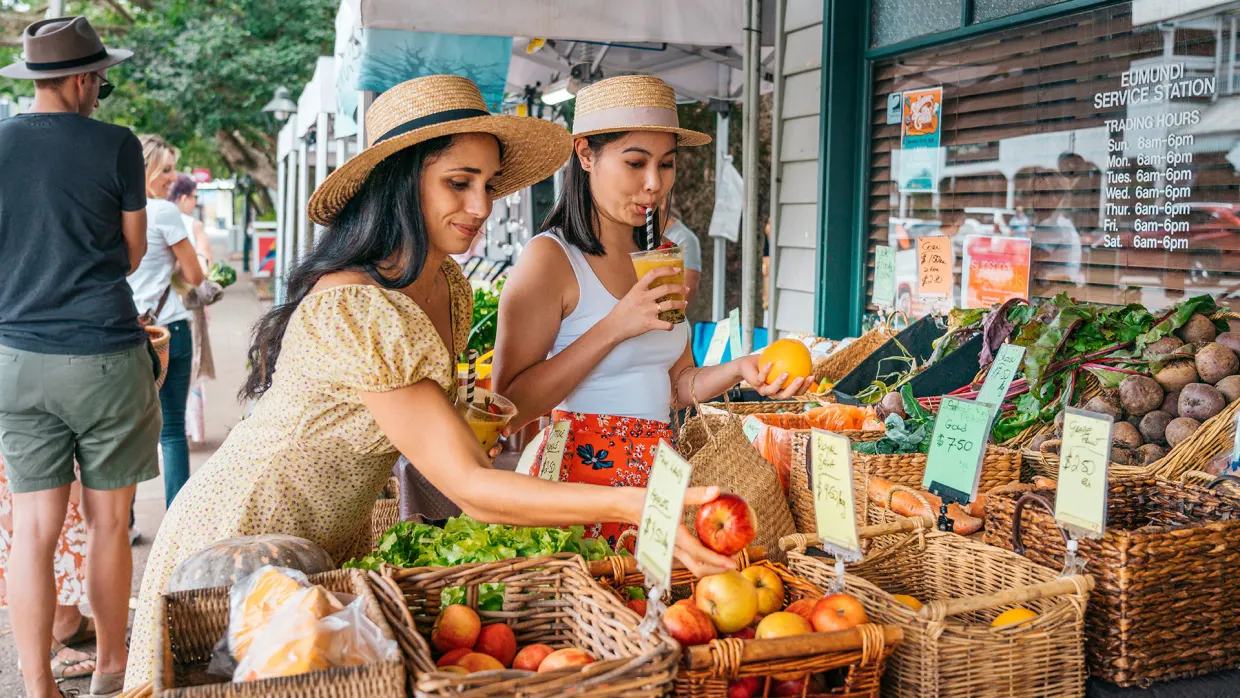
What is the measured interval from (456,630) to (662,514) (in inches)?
16.9

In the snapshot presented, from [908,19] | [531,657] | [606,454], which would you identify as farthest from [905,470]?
[908,19]

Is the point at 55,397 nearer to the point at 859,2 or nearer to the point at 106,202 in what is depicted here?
the point at 106,202

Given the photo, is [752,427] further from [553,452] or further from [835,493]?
[835,493]

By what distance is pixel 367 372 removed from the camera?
178cm

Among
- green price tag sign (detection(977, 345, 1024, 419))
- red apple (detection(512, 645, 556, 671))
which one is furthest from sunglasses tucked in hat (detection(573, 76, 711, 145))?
red apple (detection(512, 645, 556, 671))

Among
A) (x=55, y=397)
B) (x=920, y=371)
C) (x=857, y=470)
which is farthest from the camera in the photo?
(x=55, y=397)

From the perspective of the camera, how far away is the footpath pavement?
4.14 m

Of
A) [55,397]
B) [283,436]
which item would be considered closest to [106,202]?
[55,397]

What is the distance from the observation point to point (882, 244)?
4719mm

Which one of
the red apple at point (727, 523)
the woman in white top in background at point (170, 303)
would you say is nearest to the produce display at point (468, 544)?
the red apple at point (727, 523)

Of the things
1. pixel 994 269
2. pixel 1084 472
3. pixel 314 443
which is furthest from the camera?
pixel 994 269

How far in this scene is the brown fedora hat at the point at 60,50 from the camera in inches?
137

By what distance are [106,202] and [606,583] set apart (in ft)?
8.89

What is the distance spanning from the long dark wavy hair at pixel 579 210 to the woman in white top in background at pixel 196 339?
4.79 m
